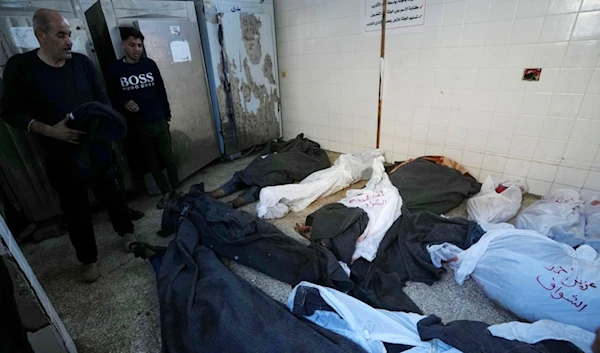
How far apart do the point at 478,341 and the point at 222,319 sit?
0.95m

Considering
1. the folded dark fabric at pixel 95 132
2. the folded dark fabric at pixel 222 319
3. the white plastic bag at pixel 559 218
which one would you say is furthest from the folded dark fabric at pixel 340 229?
the folded dark fabric at pixel 95 132

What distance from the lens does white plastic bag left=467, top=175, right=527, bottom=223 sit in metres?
1.97

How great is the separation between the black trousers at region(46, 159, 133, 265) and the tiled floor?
203 millimetres

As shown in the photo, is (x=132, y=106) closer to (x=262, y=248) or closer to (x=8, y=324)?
(x=262, y=248)

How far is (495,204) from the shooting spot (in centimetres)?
200

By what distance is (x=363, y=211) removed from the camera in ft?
5.71

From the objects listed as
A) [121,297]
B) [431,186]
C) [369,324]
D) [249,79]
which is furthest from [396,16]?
[121,297]

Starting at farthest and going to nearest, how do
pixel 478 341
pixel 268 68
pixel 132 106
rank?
pixel 268 68, pixel 132 106, pixel 478 341

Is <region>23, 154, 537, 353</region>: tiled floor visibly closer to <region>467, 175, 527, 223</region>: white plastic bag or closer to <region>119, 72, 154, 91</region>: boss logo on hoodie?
<region>467, 175, 527, 223</region>: white plastic bag

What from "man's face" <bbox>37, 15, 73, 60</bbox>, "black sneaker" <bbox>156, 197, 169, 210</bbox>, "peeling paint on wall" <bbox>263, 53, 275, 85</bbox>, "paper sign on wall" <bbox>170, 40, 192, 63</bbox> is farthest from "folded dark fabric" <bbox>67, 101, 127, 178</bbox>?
"peeling paint on wall" <bbox>263, 53, 275, 85</bbox>

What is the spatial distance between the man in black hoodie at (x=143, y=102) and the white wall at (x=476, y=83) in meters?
1.72

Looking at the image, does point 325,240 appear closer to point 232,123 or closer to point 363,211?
point 363,211

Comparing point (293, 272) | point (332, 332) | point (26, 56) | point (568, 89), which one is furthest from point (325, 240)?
point (568, 89)

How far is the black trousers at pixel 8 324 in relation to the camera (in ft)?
2.12
